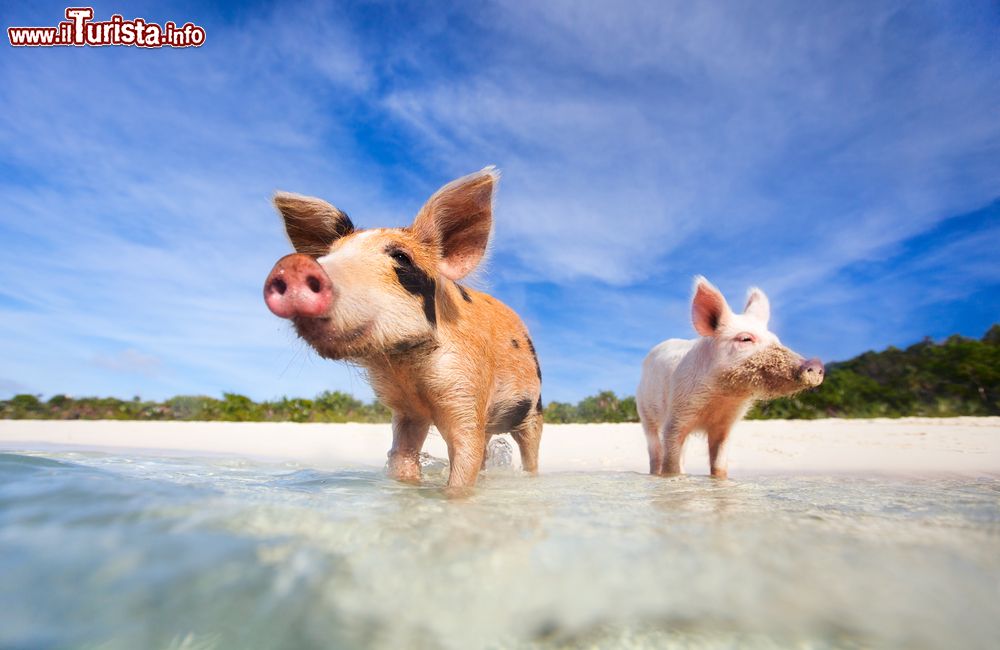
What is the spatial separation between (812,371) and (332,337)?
3860 millimetres

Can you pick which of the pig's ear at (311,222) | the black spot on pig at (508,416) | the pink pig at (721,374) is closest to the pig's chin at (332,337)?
A: the pig's ear at (311,222)

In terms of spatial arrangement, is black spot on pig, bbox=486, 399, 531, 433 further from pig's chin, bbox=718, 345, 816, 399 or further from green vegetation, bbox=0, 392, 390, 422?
green vegetation, bbox=0, 392, 390, 422

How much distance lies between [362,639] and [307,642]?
13 centimetres

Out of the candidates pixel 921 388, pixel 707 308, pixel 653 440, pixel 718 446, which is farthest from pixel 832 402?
pixel 707 308

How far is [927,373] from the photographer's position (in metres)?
15.4

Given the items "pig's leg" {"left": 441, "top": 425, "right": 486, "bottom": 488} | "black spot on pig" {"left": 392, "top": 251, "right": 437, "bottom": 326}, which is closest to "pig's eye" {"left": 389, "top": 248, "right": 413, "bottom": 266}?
"black spot on pig" {"left": 392, "top": 251, "right": 437, "bottom": 326}

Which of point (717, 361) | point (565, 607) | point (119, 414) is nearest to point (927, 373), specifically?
point (717, 361)

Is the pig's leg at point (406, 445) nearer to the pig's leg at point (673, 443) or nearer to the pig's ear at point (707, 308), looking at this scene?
the pig's leg at point (673, 443)

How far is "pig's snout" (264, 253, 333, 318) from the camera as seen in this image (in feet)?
9.60

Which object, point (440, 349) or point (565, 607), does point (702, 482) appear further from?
point (565, 607)

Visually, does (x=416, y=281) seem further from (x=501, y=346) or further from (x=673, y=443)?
(x=673, y=443)

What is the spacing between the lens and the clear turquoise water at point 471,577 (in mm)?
1612

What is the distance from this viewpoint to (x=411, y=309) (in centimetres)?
357

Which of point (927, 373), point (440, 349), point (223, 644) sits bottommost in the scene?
point (223, 644)
